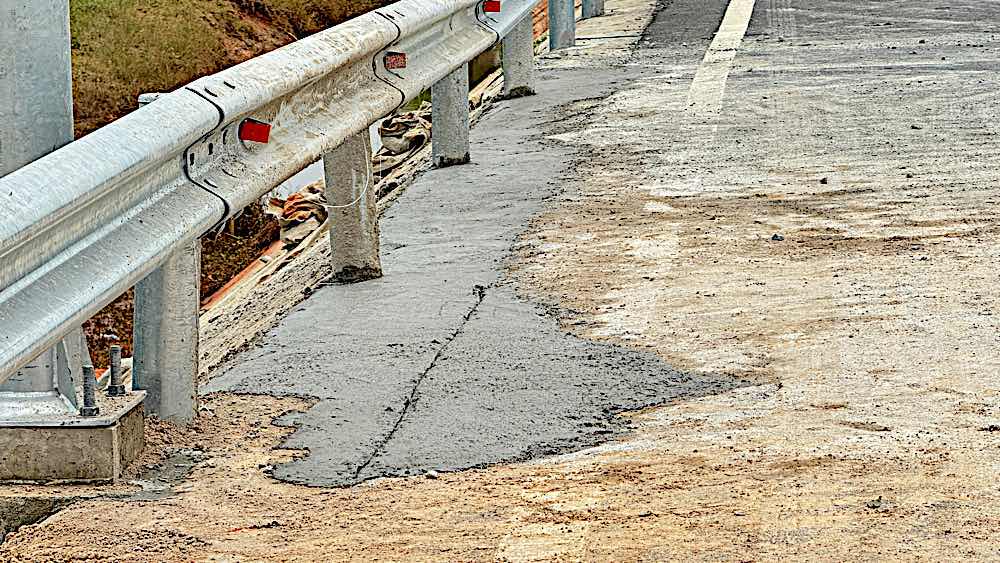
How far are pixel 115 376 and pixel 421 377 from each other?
1.07 metres

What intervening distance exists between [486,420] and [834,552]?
1360 mm

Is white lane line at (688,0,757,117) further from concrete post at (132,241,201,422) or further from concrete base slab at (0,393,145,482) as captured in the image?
Result: concrete base slab at (0,393,145,482)

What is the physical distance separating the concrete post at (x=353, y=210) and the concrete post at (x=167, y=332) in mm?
1465

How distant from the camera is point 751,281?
5414 millimetres

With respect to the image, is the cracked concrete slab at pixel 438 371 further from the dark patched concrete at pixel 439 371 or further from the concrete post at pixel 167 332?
the concrete post at pixel 167 332

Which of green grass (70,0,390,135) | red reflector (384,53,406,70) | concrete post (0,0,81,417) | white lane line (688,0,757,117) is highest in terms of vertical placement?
concrete post (0,0,81,417)

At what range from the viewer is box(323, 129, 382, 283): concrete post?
5.58m

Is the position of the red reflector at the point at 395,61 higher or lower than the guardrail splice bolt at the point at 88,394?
higher

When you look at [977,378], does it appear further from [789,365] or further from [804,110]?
[804,110]

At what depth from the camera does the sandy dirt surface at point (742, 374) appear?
336 cm

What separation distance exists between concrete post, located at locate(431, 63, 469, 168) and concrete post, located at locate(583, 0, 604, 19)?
20.7ft

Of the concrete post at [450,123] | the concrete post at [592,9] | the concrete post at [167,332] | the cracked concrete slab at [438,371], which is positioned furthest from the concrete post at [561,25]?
the concrete post at [167,332]

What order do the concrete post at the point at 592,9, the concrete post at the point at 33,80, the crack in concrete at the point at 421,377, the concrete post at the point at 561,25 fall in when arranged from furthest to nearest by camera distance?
the concrete post at the point at 592,9 < the concrete post at the point at 561,25 < the crack in concrete at the point at 421,377 < the concrete post at the point at 33,80

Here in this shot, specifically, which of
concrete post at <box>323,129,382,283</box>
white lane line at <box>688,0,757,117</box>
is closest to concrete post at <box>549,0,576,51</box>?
white lane line at <box>688,0,757,117</box>
